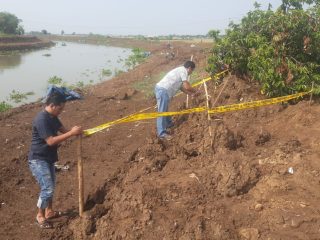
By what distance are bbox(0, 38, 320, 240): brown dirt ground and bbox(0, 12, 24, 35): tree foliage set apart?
57.6m

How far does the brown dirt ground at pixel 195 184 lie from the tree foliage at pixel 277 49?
23.4 inches

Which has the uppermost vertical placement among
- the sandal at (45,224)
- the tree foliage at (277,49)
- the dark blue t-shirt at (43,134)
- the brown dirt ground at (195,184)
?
the tree foliage at (277,49)

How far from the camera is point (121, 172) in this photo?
662 cm

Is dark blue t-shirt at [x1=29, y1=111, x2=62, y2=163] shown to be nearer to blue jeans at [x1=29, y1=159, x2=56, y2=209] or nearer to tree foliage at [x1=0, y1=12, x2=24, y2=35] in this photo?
blue jeans at [x1=29, y1=159, x2=56, y2=209]

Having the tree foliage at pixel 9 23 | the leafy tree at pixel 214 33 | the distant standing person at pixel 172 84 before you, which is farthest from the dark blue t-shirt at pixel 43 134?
the tree foliage at pixel 9 23

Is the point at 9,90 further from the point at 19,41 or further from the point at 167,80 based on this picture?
the point at 19,41

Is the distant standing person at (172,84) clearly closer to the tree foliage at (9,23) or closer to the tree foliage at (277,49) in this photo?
the tree foliage at (277,49)

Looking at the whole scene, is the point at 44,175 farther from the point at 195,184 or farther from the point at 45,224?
the point at 195,184

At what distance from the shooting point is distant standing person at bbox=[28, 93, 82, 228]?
16.4 feet

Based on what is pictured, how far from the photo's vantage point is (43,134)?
197 inches

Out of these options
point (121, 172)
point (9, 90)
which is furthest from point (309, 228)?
point (9, 90)

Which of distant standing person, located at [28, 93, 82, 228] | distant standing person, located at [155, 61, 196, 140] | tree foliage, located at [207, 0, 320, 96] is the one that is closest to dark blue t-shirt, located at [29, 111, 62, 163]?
distant standing person, located at [28, 93, 82, 228]

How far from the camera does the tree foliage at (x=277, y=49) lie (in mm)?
8539

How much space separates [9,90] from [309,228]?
17.7 m
